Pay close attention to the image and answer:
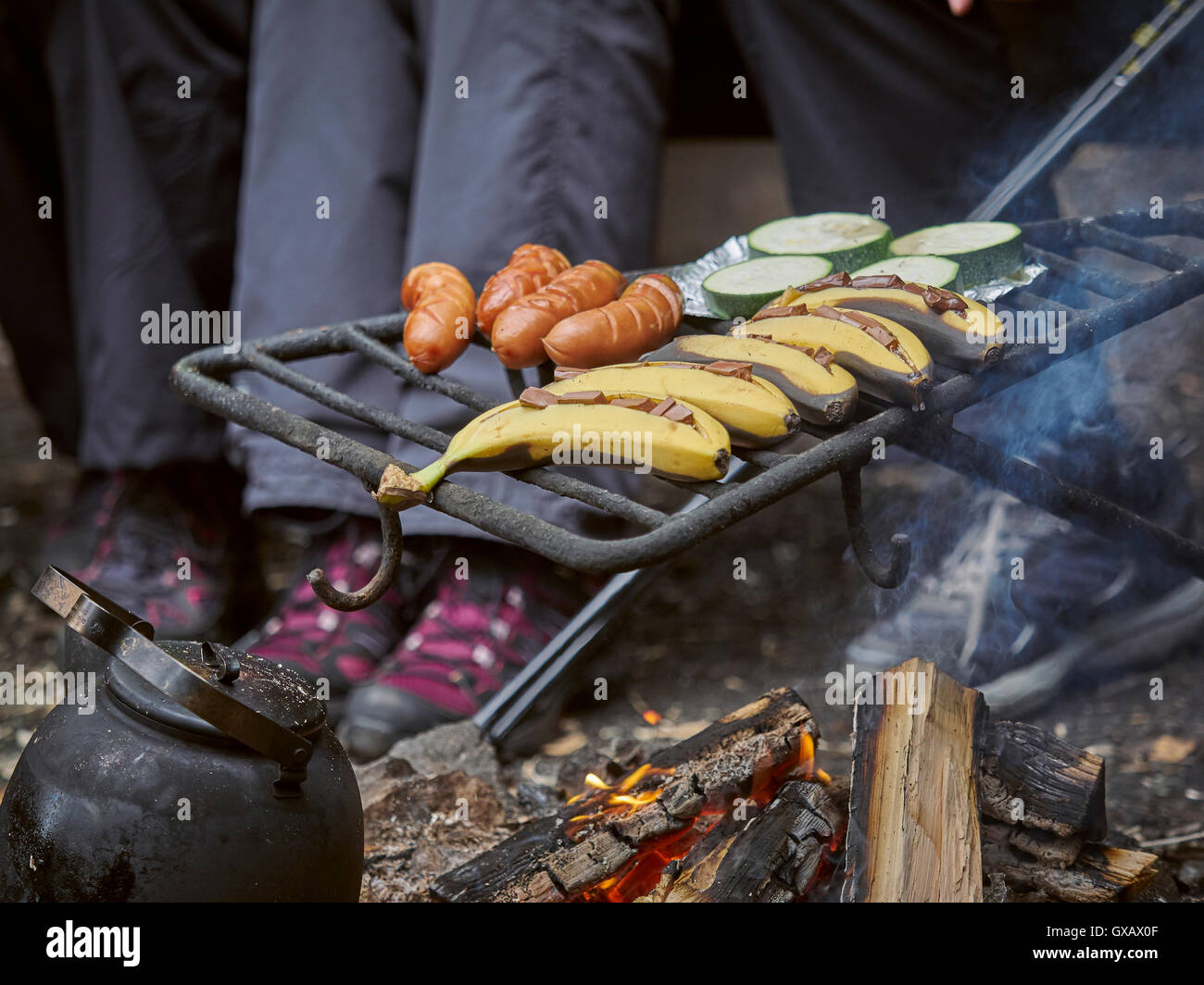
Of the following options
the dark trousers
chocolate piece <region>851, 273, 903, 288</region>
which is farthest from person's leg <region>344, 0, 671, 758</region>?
chocolate piece <region>851, 273, 903, 288</region>

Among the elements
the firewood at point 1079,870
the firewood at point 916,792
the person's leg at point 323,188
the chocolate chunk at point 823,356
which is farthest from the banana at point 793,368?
the person's leg at point 323,188

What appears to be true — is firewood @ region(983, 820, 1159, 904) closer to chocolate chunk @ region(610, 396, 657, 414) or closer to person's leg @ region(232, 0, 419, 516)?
chocolate chunk @ region(610, 396, 657, 414)

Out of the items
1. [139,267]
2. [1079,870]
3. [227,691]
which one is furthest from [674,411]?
[139,267]

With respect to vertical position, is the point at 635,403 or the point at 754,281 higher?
the point at 754,281

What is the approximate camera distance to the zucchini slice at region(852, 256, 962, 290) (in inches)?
66.9

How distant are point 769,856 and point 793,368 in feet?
2.05

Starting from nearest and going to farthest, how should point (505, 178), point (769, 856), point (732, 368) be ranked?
point (732, 368), point (769, 856), point (505, 178)

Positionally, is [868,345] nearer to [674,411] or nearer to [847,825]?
[674,411]

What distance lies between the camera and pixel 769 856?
1523mm

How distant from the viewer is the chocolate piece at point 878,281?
161cm

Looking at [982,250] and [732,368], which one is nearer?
[732,368]

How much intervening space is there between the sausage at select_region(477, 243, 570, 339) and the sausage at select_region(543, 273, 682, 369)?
16cm

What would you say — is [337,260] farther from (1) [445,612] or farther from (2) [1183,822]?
(2) [1183,822]
